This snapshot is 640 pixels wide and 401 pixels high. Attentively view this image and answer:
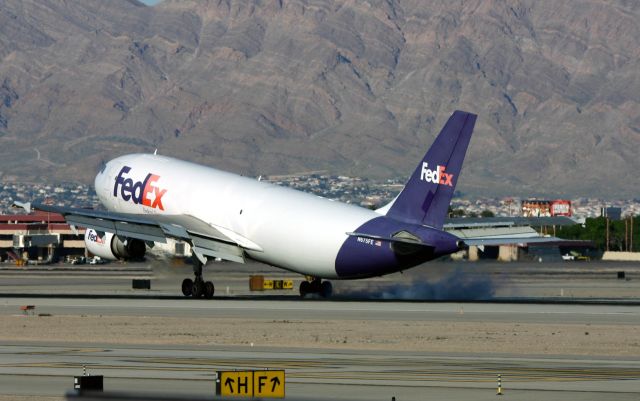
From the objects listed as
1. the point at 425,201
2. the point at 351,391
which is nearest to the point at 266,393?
the point at 351,391

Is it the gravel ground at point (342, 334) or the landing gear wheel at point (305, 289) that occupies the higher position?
the landing gear wheel at point (305, 289)

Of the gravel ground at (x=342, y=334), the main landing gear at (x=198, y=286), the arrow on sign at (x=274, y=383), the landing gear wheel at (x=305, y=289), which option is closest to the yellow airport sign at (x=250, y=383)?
the arrow on sign at (x=274, y=383)

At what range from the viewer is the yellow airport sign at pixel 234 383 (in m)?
31.6

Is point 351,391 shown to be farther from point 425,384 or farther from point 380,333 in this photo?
point 380,333

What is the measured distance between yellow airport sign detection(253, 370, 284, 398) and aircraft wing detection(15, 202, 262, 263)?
44.7m

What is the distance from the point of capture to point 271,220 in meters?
76.2

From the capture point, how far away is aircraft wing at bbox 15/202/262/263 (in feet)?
251

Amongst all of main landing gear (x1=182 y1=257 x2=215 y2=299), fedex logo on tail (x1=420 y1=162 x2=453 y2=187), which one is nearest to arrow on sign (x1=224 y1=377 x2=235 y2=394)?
fedex logo on tail (x1=420 y1=162 x2=453 y2=187)

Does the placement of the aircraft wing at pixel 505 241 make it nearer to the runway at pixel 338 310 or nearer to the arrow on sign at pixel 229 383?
the runway at pixel 338 310

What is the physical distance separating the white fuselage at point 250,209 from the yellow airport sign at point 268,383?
39759 mm

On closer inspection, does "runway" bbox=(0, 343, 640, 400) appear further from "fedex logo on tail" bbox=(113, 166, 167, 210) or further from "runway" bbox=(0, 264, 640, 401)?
"fedex logo on tail" bbox=(113, 166, 167, 210)

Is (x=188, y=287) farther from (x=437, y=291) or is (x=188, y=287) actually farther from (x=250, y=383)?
(x=250, y=383)

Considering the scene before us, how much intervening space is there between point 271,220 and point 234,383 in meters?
44.6

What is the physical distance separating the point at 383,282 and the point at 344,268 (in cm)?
2873
